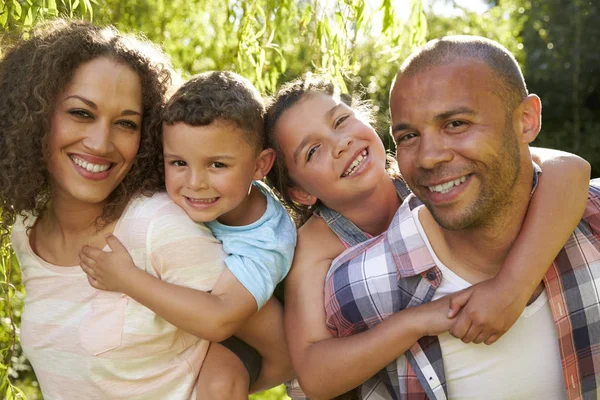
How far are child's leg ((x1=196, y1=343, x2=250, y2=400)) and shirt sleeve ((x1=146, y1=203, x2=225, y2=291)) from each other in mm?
248

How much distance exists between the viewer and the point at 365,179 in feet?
7.95

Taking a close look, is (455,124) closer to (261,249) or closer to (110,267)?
(261,249)

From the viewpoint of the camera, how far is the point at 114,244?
2.17m

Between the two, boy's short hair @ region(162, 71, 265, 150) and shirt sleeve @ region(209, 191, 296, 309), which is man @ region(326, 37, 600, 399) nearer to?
shirt sleeve @ region(209, 191, 296, 309)

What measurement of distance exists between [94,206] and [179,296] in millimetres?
449

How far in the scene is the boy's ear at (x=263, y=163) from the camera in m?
2.45

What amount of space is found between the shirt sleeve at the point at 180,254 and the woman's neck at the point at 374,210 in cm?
51

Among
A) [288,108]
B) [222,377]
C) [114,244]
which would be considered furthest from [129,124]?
[222,377]

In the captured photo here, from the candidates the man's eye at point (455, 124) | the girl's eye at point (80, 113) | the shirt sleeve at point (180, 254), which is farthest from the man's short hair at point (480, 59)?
the girl's eye at point (80, 113)

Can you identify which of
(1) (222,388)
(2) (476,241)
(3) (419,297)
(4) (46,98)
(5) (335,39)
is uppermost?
(4) (46,98)

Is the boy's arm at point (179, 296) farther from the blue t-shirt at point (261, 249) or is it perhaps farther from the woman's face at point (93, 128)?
the woman's face at point (93, 128)

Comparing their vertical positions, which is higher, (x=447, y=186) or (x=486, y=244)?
(x=447, y=186)

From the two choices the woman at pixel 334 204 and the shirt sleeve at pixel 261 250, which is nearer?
the woman at pixel 334 204

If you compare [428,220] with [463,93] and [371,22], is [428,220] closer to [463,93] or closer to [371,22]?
[463,93]
